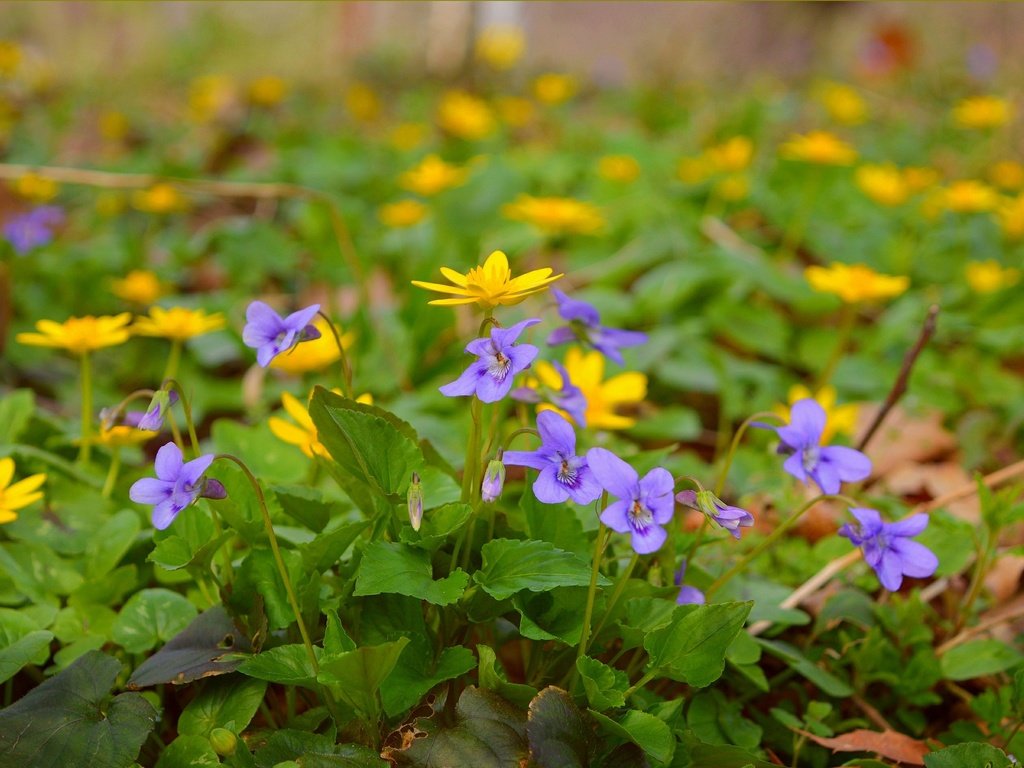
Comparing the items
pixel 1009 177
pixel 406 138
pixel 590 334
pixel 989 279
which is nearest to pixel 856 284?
pixel 989 279

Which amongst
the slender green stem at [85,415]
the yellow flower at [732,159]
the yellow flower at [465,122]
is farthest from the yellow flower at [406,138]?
the slender green stem at [85,415]

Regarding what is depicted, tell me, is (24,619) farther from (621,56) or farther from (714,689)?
(621,56)

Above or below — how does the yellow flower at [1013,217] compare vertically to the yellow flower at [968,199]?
below

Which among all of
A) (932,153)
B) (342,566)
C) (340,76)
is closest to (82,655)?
(342,566)

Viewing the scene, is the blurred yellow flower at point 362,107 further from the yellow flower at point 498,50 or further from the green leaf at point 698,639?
the green leaf at point 698,639

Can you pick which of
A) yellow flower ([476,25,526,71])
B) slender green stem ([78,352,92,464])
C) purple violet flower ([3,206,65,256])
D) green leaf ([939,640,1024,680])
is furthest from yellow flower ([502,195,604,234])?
yellow flower ([476,25,526,71])

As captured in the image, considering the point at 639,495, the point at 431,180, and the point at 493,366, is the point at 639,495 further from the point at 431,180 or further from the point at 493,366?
the point at 431,180
